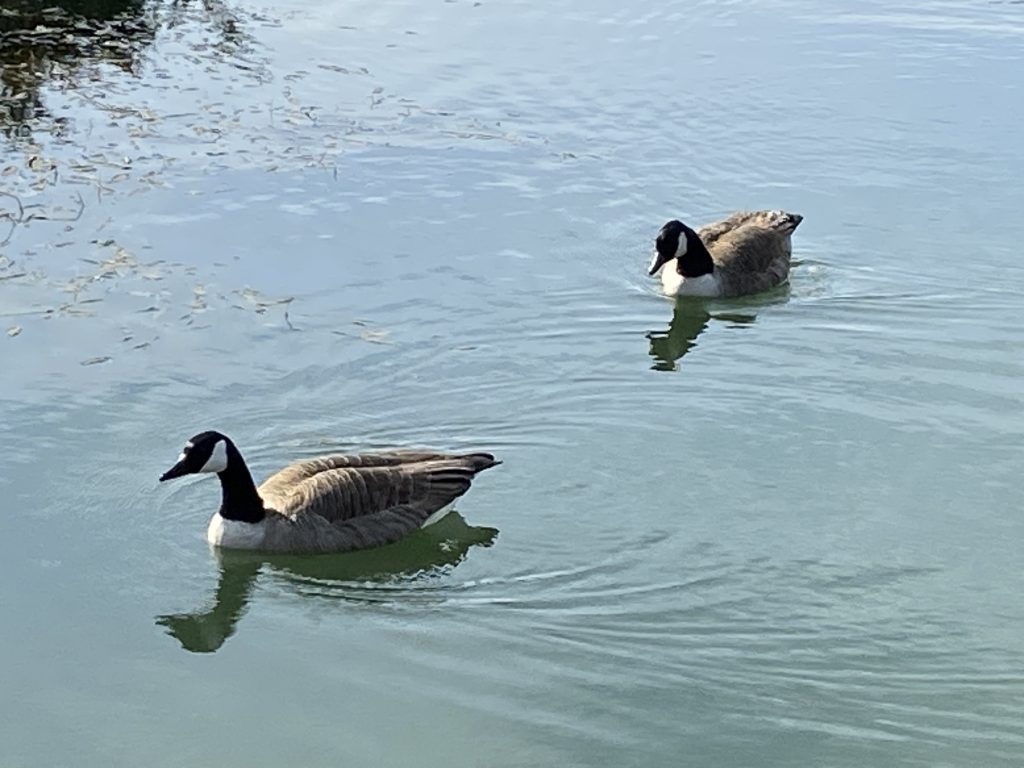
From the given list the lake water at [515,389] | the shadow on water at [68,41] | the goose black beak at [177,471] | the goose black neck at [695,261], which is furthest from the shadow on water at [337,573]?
the shadow on water at [68,41]

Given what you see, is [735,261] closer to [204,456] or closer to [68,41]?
[204,456]

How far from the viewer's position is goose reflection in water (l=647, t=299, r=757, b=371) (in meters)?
13.6

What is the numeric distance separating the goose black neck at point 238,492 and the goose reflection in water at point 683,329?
4055mm

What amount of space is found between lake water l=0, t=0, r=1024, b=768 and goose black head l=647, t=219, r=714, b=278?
→ 1.20ft

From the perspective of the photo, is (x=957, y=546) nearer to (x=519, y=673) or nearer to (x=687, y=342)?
(x=519, y=673)

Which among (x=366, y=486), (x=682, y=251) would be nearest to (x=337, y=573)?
(x=366, y=486)

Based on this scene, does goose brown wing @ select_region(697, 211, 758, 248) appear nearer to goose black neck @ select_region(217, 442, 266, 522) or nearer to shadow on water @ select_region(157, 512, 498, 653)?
shadow on water @ select_region(157, 512, 498, 653)

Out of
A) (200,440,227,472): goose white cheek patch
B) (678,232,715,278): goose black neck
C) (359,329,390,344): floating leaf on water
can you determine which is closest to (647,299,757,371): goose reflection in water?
(678,232,715,278): goose black neck

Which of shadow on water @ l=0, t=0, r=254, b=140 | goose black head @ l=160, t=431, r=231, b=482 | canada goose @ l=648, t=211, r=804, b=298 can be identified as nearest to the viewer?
goose black head @ l=160, t=431, r=231, b=482

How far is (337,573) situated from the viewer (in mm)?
10328

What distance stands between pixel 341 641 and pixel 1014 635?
12.0 feet

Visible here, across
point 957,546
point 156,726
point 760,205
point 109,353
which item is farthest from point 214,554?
point 760,205

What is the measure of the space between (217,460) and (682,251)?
561cm

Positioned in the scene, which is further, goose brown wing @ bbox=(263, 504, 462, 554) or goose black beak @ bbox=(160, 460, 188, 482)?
goose brown wing @ bbox=(263, 504, 462, 554)
